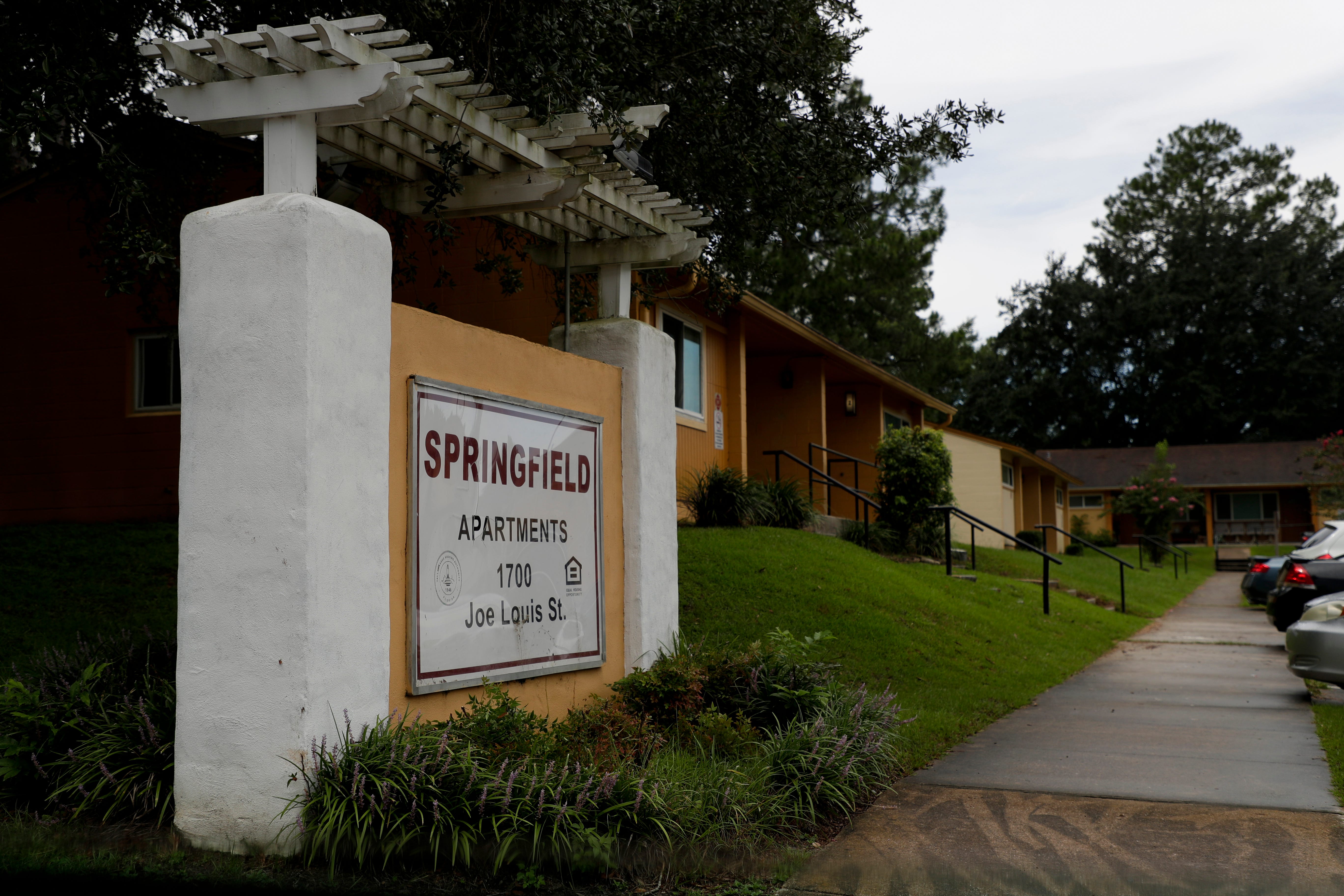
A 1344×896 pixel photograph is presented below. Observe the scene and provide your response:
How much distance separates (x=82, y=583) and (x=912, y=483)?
1113 centimetres

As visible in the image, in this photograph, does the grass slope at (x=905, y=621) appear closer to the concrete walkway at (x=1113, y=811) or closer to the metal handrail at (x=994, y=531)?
the metal handrail at (x=994, y=531)

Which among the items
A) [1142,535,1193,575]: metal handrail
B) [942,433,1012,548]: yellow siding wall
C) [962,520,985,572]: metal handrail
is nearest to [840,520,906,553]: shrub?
[962,520,985,572]: metal handrail

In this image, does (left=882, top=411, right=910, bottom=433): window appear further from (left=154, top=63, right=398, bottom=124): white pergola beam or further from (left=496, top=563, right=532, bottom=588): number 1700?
(left=154, top=63, right=398, bottom=124): white pergola beam

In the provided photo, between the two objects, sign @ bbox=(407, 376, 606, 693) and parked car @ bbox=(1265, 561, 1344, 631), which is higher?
sign @ bbox=(407, 376, 606, 693)

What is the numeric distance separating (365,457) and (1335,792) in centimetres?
553

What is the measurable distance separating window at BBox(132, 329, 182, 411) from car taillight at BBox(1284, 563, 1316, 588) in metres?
13.7

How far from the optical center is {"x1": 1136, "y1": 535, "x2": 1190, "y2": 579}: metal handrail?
1219 inches

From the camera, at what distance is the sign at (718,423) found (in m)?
17.5

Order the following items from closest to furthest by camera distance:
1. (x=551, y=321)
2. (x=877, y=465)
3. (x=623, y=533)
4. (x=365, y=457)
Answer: (x=365, y=457) → (x=623, y=533) → (x=551, y=321) → (x=877, y=465)

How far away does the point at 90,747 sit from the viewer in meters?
5.18

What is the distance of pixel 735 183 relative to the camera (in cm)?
1052

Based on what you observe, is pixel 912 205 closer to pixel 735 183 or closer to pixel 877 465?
pixel 877 465

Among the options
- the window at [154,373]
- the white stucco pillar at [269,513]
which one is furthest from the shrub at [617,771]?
the window at [154,373]

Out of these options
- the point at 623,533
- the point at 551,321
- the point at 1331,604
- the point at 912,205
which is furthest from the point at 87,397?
the point at 912,205
